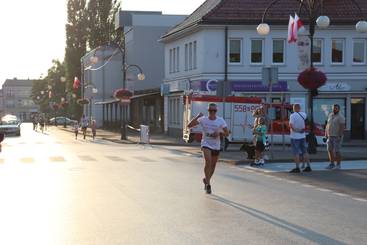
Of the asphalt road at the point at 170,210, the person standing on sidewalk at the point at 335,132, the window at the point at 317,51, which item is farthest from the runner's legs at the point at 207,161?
the window at the point at 317,51

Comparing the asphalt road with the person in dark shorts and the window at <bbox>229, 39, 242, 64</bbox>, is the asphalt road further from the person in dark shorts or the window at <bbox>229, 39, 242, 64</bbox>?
the window at <bbox>229, 39, 242, 64</bbox>

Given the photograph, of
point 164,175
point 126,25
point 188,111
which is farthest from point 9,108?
point 164,175

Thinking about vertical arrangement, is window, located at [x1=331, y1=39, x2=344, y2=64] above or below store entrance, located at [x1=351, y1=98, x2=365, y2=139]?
above

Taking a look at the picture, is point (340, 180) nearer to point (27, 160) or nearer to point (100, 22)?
point (27, 160)

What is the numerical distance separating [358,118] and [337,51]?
4.36 meters

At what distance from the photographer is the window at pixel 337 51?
40125mm

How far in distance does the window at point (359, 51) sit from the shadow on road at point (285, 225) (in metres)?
30.2

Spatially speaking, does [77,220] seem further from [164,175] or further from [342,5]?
[342,5]

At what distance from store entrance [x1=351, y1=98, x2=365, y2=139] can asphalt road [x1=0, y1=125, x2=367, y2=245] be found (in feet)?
78.5

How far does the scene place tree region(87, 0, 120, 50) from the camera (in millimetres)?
80312

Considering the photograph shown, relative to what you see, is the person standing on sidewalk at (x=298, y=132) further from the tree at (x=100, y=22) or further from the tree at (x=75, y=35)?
the tree at (x=75, y=35)

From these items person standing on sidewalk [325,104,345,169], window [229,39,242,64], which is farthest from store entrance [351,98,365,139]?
person standing on sidewalk [325,104,345,169]

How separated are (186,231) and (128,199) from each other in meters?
3.48

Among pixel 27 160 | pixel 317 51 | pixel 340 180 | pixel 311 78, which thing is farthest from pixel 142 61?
pixel 340 180
